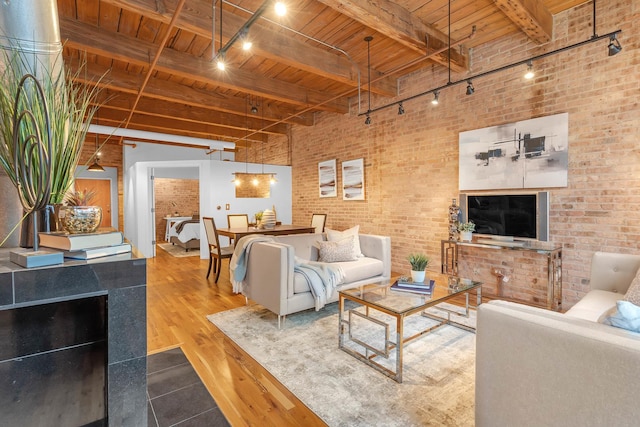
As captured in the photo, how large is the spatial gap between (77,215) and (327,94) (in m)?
5.17

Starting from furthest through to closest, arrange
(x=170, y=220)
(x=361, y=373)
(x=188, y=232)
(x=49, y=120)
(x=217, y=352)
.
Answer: (x=170, y=220) < (x=188, y=232) < (x=217, y=352) < (x=361, y=373) < (x=49, y=120)

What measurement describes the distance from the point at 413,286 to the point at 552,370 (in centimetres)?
160

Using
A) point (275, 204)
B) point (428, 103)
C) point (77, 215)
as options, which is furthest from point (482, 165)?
point (275, 204)

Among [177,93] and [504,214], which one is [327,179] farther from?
[504,214]

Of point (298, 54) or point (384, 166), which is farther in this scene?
point (384, 166)

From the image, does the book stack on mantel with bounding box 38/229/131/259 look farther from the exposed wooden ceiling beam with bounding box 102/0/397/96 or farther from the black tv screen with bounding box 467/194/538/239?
the black tv screen with bounding box 467/194/538/239

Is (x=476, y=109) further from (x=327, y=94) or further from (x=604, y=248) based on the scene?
(x=327, y=94)

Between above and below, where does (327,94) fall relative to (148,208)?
above

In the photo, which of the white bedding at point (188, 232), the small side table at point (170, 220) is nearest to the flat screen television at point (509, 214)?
the white bedding at point (188, 232)

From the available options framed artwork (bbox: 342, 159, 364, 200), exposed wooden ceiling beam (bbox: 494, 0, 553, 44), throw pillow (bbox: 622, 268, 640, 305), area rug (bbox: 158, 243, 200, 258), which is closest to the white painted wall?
area rug (bbox: 158, 243, 200, 258)

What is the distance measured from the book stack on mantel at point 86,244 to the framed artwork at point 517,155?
4082mm

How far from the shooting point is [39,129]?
0.99 meters

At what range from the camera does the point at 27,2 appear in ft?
4.26

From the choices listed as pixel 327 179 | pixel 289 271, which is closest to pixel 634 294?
pixel 289 271
